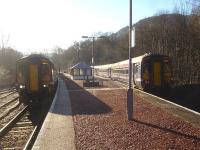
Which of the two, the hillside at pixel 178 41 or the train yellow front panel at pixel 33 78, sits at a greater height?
the hillside at pixel 178 41

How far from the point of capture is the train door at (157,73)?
30967mm

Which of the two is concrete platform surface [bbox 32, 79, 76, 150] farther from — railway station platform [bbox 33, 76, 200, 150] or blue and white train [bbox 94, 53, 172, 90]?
blue and white train [bbox 94, 53, 172, 90]

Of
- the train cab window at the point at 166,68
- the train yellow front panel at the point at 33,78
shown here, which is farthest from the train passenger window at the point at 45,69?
the train cab window at the point at 166,68

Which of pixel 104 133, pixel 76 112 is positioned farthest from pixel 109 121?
pixel 76 112

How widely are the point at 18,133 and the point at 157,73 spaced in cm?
1635

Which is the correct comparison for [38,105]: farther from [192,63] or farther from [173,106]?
[192,63]

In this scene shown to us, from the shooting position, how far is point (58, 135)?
516 inches

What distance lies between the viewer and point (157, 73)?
3117cm

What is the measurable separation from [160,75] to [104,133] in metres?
18.8

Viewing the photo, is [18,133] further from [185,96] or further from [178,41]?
[178,41]

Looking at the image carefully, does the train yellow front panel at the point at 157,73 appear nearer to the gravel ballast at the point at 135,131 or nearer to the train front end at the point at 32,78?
the train front end at the point at 32,78

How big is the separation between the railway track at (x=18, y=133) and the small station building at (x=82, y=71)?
1398 inches

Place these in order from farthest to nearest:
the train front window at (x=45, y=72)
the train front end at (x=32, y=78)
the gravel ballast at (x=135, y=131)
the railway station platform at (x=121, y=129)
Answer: the train front window at (x=45, y=72)
the train front end at (x=32, y=78)
the railway station platform at (x=121, y=129)
the gravel ballast at (x=135, y=131)

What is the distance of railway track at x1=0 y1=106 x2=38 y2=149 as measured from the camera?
13924 mm
